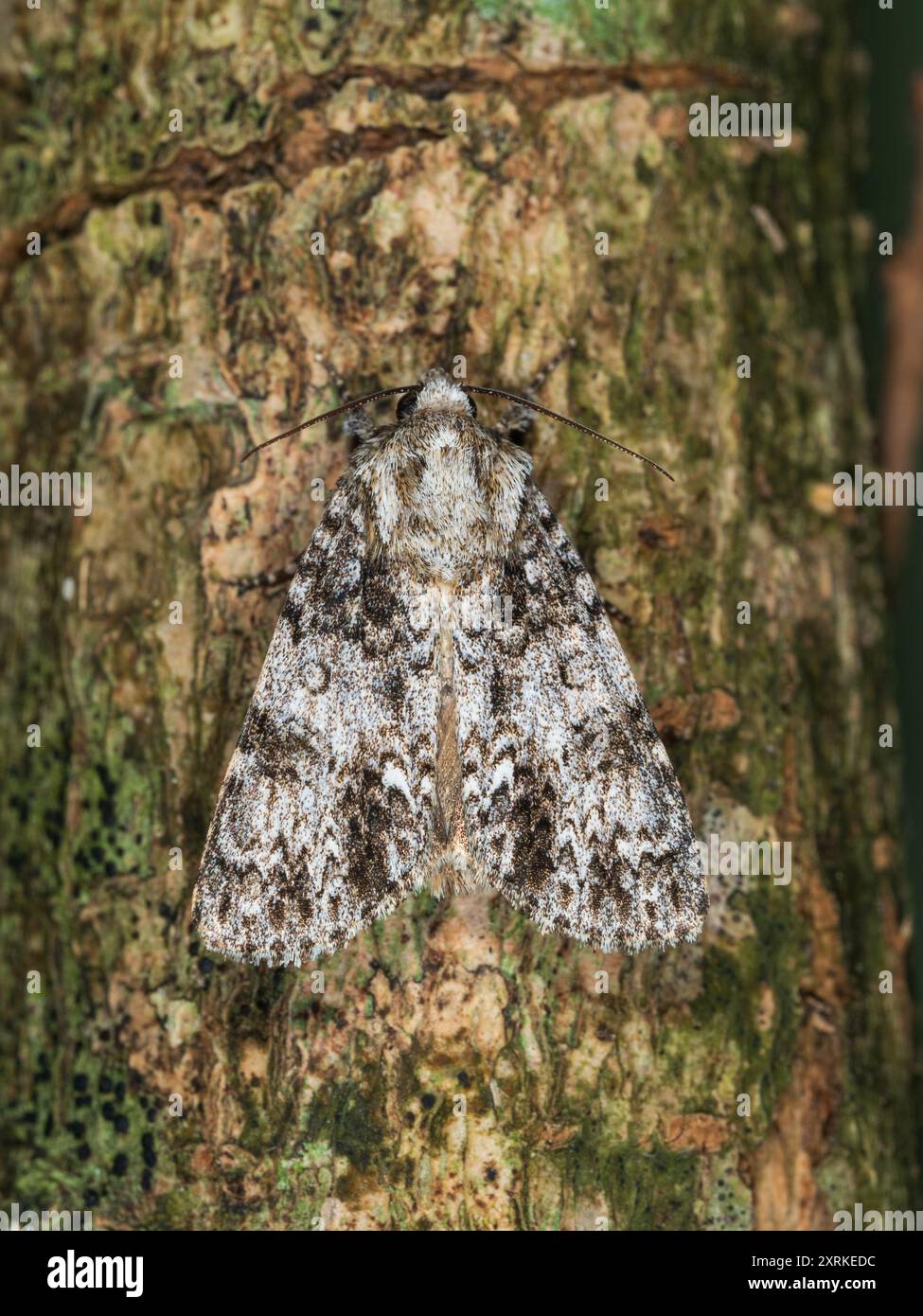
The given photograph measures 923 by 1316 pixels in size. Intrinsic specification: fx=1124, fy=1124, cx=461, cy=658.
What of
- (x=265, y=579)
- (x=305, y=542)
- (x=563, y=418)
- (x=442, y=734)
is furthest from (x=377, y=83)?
(x=442, y=734)

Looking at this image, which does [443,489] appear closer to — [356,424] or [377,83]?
[356,424]

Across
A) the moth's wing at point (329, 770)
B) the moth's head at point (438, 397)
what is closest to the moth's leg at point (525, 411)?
the moth's head at point (438, 397)

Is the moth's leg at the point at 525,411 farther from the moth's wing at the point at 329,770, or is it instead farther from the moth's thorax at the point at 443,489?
the moth's wing at the point at 329,770

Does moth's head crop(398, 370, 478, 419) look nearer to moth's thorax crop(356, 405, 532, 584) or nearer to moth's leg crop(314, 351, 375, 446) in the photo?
moth's thorax crop(356, 405, 532, 584)

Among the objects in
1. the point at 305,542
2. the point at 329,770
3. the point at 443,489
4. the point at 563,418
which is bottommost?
the point at 329,770

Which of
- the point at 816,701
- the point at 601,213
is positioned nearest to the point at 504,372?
the point at 601,213
